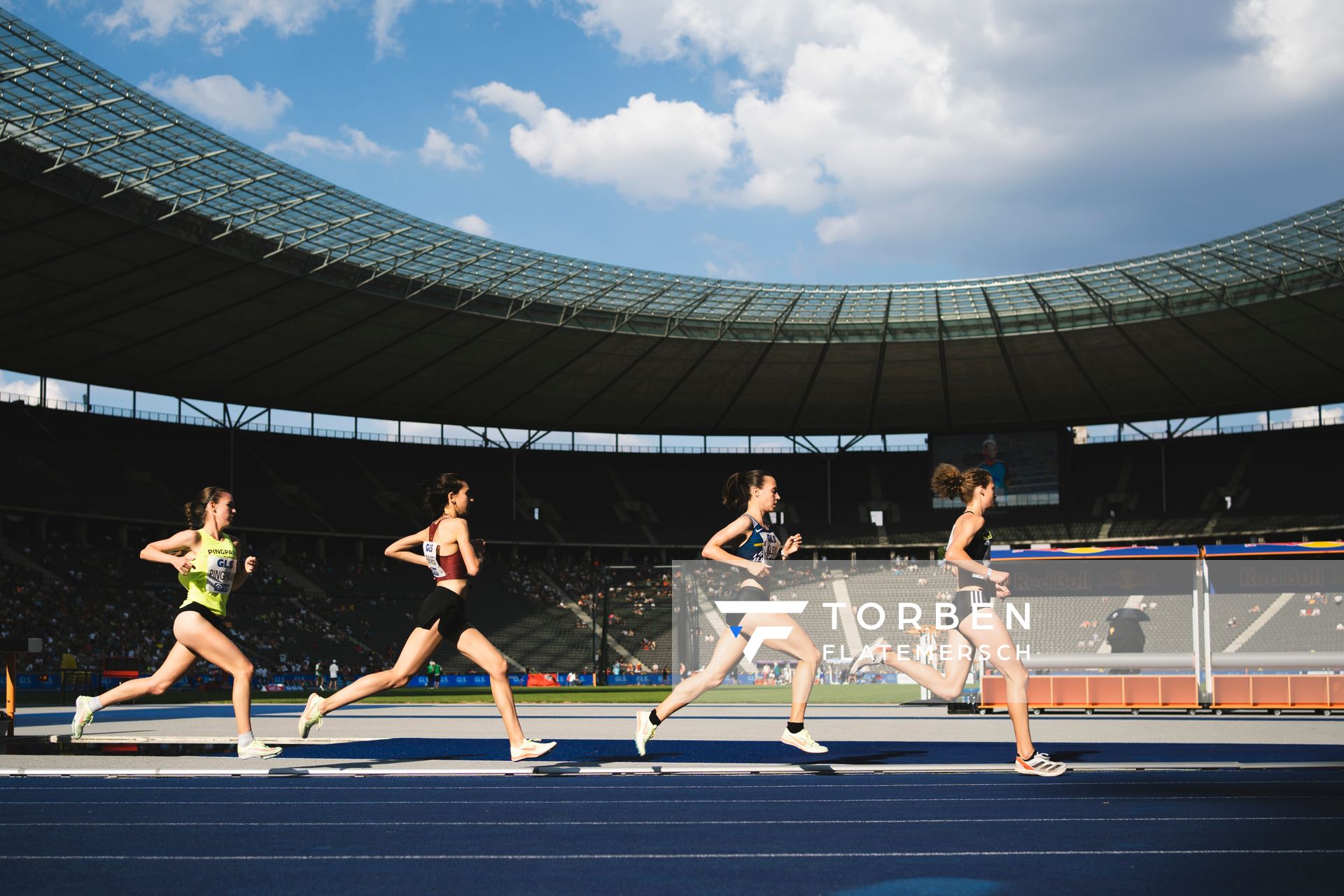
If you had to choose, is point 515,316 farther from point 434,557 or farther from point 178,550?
point 434,557

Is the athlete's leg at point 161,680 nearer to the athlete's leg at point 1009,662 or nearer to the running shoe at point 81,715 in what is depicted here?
the running shoe at point 81,715

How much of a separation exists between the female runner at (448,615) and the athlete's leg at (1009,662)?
3.30 m

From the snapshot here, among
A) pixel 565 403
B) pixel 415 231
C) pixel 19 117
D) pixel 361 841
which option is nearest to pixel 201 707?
pixel 19 117

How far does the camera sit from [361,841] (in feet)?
18.7

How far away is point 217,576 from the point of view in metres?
9.53

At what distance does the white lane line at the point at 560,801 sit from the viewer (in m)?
7.06

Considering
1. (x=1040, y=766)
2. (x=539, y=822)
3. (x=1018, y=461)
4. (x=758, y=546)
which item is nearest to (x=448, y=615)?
(x=758, y=546)

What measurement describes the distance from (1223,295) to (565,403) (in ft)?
88.1

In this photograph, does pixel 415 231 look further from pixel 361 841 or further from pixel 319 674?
pixel 361 841

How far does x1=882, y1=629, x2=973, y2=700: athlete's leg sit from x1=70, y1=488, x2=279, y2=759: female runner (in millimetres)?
4828

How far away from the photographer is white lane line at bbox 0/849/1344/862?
521 cm

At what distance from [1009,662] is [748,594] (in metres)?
1.89

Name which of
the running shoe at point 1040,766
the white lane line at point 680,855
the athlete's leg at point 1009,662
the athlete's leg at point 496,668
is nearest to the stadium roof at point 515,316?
the athlete's leg at point 496,668

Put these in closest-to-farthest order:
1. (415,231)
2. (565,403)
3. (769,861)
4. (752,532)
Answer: (769,861)
(752,532)
(415,231)
(565,403)
